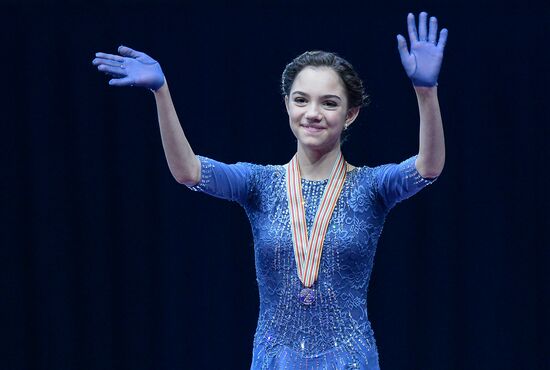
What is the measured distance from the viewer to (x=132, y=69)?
246 cm

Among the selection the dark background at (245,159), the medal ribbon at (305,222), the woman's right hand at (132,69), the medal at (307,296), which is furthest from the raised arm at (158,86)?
the dark background at (245,159)

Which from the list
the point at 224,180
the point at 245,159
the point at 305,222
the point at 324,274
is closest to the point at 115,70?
the point at 224,180

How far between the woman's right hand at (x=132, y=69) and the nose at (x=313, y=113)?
40 centimetres

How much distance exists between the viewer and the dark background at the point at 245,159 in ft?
14.4

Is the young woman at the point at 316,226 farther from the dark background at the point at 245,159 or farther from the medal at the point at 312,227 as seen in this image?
the dark background at the point at 245,159

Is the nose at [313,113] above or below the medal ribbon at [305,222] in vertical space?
above

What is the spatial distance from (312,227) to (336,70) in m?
0.43

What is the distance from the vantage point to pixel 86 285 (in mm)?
4480

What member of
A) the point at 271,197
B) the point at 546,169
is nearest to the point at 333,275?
the point at 271,197

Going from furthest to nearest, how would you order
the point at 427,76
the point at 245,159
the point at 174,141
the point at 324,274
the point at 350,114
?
the point at 245,159
the point at 350,114
the point at 324,274
the point at 174,141
the point at 427,76

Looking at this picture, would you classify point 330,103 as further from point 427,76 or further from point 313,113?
point 427,76

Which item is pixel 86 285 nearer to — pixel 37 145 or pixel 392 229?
pixel 37 145

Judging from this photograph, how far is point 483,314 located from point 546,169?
715mm

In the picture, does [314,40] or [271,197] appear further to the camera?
[314,40]
